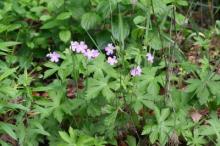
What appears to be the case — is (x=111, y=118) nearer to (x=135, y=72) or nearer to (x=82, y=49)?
(x=135, y=72)

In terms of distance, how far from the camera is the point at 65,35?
3.56m

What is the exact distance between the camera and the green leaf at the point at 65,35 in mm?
3529

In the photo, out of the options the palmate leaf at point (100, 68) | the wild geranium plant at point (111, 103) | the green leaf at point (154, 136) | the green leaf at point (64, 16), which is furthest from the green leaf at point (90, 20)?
the green leaf at point (154, 136)

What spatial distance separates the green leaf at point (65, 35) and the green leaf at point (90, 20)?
0.15 meters

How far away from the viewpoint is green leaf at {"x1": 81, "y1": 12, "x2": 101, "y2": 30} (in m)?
3.48

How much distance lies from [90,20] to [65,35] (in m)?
0.22

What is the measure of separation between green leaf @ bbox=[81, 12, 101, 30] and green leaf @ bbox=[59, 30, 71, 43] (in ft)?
0.48

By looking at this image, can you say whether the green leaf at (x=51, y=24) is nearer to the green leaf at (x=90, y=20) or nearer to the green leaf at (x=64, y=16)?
the green leaf at (x=64, y=16)

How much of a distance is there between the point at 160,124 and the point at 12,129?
2.57ft

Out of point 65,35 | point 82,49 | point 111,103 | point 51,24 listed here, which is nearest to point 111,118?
point 111,103

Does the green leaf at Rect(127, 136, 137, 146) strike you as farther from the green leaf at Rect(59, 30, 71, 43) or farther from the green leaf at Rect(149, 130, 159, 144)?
the green leaf at Rect(59, 30, 71, 43)

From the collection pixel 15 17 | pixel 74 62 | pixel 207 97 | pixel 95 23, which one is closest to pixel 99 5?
pixel 95 23

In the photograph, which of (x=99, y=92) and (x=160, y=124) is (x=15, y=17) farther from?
(x=160, y=124)

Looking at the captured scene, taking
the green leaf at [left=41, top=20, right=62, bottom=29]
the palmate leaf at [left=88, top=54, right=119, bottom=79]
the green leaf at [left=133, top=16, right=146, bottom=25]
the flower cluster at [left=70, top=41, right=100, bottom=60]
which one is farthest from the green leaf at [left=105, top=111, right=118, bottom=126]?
the green leaf at [left=41, top=20, right=62, bottom=29]
